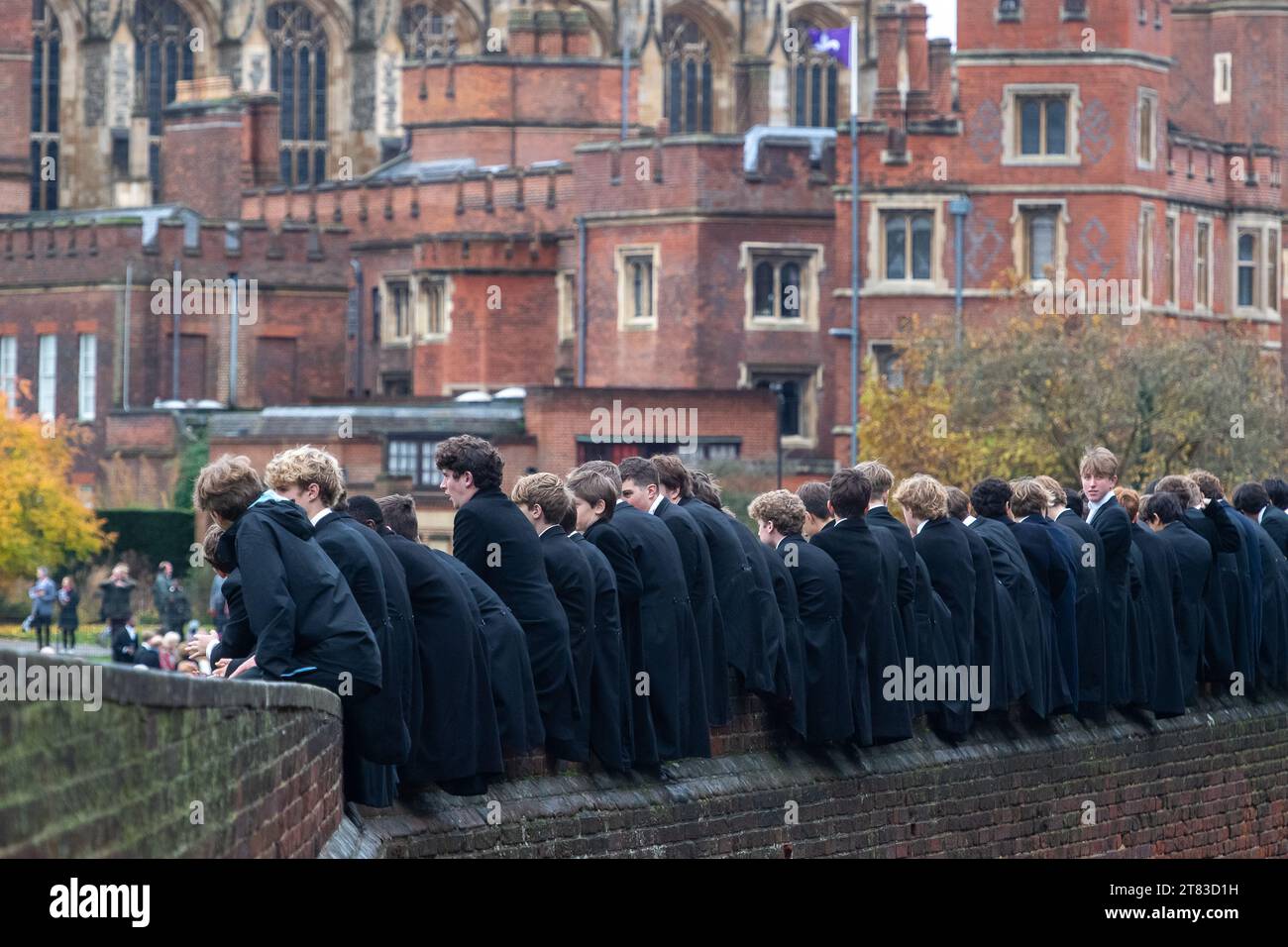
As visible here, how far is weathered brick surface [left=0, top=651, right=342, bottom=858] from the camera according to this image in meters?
7.66

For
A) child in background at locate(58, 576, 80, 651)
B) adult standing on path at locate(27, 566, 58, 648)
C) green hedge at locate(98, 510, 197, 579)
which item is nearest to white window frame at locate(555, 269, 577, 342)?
green hedge at locate(98, 510, 197, 579)

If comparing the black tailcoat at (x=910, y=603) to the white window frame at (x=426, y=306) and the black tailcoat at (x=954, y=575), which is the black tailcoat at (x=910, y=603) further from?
the white window frame at (x=426, y=306)

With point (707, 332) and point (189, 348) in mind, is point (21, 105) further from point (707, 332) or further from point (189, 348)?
point (707, 332)

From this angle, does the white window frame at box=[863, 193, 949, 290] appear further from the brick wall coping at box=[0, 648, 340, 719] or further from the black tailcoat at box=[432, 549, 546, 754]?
the brick wall coping at box=[0, 648, 340, 719]

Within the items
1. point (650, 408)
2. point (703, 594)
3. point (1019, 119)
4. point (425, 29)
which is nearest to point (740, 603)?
point (703, 594)

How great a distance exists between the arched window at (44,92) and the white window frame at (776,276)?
32.0 metres

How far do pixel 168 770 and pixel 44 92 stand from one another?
268 ft

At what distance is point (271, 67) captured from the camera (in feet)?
297

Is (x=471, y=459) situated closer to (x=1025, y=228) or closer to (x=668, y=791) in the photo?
(x=668, y=791)

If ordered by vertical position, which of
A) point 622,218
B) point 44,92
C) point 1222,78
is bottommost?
point 622,218

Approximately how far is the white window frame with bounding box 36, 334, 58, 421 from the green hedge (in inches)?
392

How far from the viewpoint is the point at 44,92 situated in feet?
290
